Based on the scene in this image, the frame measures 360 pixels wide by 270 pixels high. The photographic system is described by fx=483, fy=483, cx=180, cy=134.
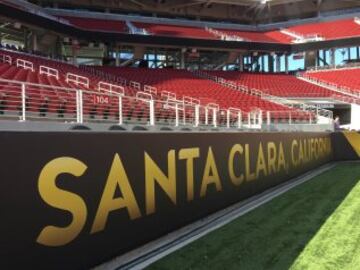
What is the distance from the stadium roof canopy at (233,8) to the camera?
1645 inches

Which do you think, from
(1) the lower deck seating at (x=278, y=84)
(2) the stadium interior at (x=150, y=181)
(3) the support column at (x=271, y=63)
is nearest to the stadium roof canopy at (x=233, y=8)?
(3) the support column at (x=271, y=63)

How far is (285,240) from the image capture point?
6.36m

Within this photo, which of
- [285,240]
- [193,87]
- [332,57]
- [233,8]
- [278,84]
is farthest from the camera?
[233,8]

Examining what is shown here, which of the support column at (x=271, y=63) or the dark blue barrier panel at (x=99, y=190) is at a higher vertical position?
the support column at (x=271, y=63)

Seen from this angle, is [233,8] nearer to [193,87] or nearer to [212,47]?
[212,47]

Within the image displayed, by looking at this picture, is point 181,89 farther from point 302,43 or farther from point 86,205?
point 86,205

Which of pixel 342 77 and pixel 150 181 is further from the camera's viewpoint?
pixel 342 77

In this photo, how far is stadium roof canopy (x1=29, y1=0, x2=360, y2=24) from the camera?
1645 inches

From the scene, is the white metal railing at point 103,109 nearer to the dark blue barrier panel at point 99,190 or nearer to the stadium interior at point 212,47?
the dark blue barrier panel at point 99,190

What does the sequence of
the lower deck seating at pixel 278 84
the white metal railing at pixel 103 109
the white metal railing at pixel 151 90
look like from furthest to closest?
the lower deck seating at pixel 278 84 → the white metal railing at pixel 151 90 → the white metal railing at pixel 103 109

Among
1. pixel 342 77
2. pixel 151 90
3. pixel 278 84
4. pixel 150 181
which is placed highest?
pixel 342 77

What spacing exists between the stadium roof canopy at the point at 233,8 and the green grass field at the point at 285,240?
34737mm

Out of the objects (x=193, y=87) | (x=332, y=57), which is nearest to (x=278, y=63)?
(x=332, y=57)

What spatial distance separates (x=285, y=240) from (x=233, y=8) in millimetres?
42277
